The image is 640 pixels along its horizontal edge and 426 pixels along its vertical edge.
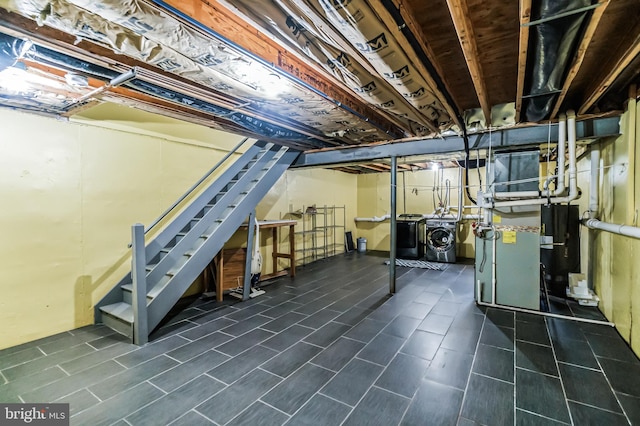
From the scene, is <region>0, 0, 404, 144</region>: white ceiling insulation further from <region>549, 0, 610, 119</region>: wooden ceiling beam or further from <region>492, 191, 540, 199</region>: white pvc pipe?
<region>492, 191, 540, 199</region>: white pvc pipe

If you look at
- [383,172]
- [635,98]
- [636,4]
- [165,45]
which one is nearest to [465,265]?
[383,172]

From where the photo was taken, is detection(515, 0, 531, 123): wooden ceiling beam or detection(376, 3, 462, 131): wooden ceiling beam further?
detection(376, 3, 462, 131): wooden ceiling beam

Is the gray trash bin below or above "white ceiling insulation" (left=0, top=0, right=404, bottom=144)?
below

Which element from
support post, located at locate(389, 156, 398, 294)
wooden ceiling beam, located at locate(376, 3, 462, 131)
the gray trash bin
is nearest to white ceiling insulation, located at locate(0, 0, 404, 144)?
wooden ceiling beam, located at locate(376, 3, 462, 131)

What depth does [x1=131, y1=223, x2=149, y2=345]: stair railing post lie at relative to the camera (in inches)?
108

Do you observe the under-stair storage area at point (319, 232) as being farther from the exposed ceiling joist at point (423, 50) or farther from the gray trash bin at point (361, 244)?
the exposed ceiling joist at point (423, 50)

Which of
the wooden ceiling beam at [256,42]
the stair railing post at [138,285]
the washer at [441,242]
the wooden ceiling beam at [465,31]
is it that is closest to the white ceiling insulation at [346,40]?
the wooden ceiling beam at [256,42]

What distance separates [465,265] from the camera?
6246 mm

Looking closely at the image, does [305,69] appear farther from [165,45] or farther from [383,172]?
[383,172]

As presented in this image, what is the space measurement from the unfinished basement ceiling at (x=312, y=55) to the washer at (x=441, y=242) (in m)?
3.71

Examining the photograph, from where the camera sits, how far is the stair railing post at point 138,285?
274 centimetres

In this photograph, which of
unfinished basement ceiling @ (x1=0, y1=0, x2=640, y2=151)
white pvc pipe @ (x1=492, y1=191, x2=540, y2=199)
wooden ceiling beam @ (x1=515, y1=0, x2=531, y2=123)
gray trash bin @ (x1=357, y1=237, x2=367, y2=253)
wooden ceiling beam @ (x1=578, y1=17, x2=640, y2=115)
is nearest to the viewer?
wooden ceiling beam @ (x1=515, y1=0, x2=531, y2=123)

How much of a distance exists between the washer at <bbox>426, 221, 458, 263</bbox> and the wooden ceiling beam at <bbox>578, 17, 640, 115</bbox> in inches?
159

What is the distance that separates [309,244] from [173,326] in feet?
12.7
